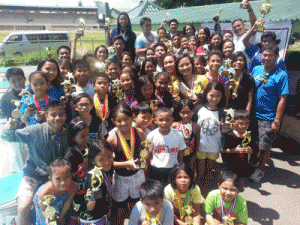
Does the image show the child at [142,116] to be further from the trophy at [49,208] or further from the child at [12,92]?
the child at [12,92]

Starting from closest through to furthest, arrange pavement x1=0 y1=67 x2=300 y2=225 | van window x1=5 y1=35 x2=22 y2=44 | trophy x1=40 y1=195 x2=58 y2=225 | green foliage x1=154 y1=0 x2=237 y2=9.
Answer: trophy x1=40 y1=195 x2=58 y2=225 < pavement x1=0 y1=67 x2=300 y2=225 < van window x1=5 y1=35 x2=22 y2=44 < green foliage x1=154 y1=0 x2=237 y2=9

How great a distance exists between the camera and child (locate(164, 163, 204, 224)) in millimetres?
2504

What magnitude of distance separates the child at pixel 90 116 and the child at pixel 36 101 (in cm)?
45

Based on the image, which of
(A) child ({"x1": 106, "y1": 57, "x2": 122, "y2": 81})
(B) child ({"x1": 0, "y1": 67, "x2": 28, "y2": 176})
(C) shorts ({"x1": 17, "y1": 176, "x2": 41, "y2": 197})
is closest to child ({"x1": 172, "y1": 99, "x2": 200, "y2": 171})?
(A) child ({"x1": 106, "y1": 57, "x2": 122, "y2": 81})

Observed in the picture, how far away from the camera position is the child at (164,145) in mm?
2795

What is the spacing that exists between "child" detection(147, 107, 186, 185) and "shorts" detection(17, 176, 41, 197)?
1435 mm

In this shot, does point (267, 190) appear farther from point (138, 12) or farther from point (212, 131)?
point (138, 12)

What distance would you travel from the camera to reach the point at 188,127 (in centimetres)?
308


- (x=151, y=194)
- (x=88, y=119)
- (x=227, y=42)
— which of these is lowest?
(x=151, y=194)

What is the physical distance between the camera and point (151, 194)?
2.23 metres

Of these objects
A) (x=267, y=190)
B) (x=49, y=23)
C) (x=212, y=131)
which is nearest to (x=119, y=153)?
(x=212, y=131)

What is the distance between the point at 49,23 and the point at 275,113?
64.1 metres

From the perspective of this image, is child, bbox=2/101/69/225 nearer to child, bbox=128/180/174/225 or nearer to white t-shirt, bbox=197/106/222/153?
child, bbox=128/180/174/225

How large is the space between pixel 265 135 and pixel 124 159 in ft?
8.39
